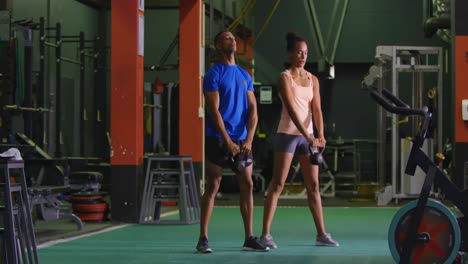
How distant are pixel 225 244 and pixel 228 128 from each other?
3.81 ft

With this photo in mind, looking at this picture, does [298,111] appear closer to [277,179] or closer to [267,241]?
[277,179]

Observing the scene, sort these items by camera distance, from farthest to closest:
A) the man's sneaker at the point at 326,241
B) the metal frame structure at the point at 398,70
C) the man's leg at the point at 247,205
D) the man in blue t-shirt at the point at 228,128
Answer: the metal frame structure at the point at 398,70 → the man's sneaker at the point at 326,241 → the man's leg at the point at 247,205 → the man in blue t-shirt at the point at 228,128

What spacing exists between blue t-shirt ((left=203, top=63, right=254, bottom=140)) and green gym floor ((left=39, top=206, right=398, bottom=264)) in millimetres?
896

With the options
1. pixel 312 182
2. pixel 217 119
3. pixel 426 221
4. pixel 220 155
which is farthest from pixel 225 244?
pixel 426 221

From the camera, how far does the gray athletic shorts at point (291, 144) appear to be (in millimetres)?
5883

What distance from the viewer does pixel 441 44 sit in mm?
16172

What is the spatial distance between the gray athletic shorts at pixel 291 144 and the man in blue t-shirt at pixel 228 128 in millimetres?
268

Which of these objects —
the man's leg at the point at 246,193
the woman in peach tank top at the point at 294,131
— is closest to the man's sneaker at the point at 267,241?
the woman in peach tank top at the point at 294,131

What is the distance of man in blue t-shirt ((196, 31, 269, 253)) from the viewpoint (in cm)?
558

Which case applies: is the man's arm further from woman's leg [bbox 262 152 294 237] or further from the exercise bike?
the exercise bike

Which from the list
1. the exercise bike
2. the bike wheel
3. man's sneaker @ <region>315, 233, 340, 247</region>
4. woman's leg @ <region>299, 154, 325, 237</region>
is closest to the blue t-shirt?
woman's leg @ <region>299, 154, 325, 237</region>

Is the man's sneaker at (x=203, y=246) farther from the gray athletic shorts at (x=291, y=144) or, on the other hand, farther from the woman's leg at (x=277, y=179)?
the gray athletic shorts at (x=291, y=144)

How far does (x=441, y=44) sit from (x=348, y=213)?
7.48 meters

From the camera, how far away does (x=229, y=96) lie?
571cm
